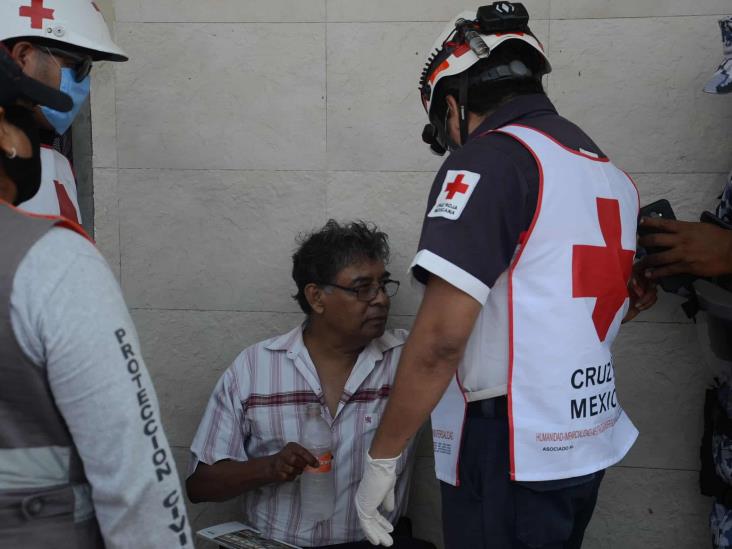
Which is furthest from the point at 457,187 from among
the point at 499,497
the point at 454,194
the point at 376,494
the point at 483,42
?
the point at 376,494

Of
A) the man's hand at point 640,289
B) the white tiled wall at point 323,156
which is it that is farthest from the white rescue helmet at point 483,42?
the white tiled wall at point 323,156

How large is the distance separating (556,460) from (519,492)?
11cm

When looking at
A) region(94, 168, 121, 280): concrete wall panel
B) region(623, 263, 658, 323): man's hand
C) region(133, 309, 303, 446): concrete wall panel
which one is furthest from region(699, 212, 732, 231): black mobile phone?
region(94, 168, 121, 280): concrete wall panel

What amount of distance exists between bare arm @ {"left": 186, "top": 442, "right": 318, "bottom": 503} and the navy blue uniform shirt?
96 cm

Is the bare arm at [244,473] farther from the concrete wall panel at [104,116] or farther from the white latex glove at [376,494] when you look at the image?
the concrete wall panel at [104,116]

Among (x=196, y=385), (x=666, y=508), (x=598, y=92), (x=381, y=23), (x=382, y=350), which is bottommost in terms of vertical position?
(x=666, y=508)

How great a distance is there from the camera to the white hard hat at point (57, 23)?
231cm

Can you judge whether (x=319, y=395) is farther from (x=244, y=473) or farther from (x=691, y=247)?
(x=691, y=247)

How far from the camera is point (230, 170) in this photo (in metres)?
3.26

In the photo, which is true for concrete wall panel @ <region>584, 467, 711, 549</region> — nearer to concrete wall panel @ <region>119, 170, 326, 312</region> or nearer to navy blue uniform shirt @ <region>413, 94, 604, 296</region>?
concrete wall panel @ <region>119, 170, 326, 312</region>

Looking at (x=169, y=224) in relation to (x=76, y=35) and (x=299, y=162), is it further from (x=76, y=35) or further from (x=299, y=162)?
(x=76, y=35)

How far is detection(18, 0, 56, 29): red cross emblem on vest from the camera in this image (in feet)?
7.64

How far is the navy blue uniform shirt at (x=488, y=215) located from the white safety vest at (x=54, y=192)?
1168 mm

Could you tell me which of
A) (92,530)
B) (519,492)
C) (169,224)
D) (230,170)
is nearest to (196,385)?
(169,224)
